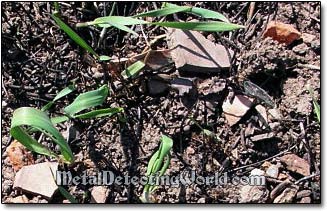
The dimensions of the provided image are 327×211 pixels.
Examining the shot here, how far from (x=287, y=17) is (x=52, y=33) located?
2.00ft

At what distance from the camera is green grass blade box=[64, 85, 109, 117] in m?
1.46

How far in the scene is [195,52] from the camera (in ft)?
5.30

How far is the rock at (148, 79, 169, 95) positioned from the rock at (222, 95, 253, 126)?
155mm

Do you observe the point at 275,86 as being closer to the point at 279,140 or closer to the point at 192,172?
the point at 279,140

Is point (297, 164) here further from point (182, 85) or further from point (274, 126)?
point (182, 85)

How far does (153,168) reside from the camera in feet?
4.82

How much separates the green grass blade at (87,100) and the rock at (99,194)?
19 centimetres

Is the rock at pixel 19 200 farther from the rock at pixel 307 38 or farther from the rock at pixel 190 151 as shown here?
the rock at pixel 307 38

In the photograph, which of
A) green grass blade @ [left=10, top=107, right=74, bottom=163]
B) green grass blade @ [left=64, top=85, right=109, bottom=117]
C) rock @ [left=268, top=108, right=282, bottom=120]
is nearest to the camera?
green grass blade @ [left=10, top=107, right=74, bottom=163]

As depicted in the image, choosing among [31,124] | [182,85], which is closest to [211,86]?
[182,85]

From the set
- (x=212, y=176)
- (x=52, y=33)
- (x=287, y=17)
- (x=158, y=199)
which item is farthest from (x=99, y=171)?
(x=287, y=17)

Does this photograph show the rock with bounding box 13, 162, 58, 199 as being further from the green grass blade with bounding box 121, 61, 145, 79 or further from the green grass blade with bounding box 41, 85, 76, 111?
the green grass blade with bounding box 121, 61, 145, 79

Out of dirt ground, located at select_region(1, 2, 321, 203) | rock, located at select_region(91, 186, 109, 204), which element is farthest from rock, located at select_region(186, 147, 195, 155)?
rock, located at select_region(91, 186, 109, 204)

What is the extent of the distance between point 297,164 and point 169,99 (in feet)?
1.14
